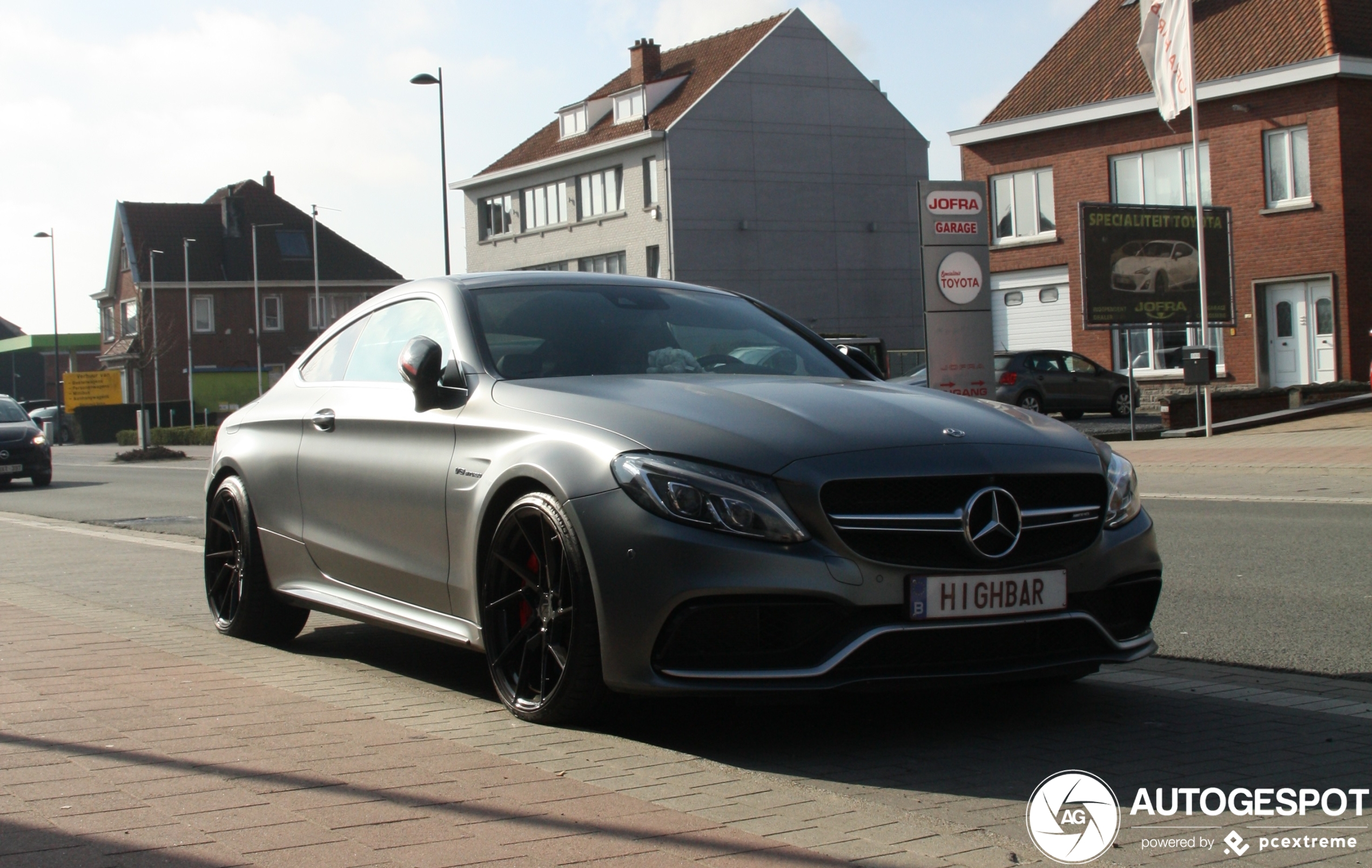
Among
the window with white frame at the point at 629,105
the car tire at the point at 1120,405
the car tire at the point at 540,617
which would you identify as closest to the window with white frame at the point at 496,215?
the window with white frame at the point at 629,105

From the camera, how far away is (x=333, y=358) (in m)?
6.95

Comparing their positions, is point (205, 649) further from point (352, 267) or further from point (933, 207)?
point (352, 267)

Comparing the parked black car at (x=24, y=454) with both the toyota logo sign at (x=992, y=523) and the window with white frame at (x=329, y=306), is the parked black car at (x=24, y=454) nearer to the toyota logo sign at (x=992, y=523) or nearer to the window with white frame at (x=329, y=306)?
the toyota logo sign at (x=992, y=523)

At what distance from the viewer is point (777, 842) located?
371cm

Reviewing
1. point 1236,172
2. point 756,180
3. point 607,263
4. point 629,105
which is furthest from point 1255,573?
point 629,105

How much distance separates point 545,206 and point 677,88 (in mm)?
7623

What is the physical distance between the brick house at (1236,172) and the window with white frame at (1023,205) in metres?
0.04

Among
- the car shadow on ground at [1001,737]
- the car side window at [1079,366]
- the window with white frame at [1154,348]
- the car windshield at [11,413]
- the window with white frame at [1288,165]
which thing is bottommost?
the car shadow on ground at [1001,737]

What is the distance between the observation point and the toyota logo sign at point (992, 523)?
457 centimetres

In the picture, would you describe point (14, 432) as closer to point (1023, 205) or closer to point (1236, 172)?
point (1023, 205)

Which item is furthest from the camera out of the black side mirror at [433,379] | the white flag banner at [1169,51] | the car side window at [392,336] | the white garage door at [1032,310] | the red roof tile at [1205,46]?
the white garage door at [1032,310]

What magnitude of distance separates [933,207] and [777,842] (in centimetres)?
1771

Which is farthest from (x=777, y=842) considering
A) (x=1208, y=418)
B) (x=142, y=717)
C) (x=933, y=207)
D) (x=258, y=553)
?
(x=1208, y=418)

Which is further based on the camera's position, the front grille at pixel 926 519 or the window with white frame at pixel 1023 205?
the window with white frame at pixel 1023 205
